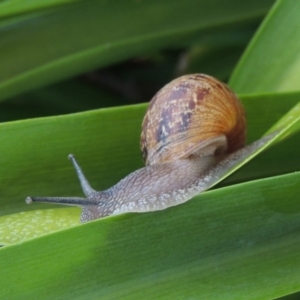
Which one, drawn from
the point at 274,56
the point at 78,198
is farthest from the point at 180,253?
the point at 274,56

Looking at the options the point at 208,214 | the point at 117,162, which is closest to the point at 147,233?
the point at 208,214

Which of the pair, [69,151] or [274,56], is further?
[274,56]

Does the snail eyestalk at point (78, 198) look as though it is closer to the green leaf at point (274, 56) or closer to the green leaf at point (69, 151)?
the green leaf at point (69, 151)

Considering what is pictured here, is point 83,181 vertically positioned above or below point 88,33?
below

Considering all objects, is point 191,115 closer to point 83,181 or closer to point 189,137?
point 189,137

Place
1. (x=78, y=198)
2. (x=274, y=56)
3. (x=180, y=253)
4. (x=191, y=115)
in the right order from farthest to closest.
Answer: (x=274, y=56) < (x=191, y=115) < (x=78, y=198) < (x=180, y=253)

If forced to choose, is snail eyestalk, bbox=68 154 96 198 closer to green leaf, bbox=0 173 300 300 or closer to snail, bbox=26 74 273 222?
snail, bbox=26 74 273 222
